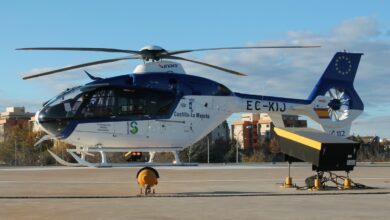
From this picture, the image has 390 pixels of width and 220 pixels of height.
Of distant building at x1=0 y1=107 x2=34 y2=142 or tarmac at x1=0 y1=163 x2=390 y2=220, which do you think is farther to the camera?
distant building at x1=0 y1=107 x2=34 y2=142

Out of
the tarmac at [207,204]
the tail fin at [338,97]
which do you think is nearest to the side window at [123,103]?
the tarmac at [207,204]

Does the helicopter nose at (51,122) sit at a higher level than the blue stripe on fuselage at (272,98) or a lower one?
lower

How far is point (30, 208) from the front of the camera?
49.7 feet

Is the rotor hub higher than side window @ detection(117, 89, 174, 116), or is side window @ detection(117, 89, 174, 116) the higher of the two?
the rotor hub

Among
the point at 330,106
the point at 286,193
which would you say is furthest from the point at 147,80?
the point at 330,106

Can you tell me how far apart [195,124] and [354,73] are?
11946 millimetres

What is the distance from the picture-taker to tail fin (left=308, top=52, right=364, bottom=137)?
1187 inches

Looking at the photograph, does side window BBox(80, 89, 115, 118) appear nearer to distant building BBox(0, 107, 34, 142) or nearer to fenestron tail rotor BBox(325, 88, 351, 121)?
fenestron tail rotor BBox(325, 88, 351, 121)

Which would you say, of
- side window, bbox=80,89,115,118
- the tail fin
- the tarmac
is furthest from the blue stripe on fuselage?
side window, bbox=80,89,115,118

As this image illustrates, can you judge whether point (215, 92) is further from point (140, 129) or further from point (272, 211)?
point (272, 211)

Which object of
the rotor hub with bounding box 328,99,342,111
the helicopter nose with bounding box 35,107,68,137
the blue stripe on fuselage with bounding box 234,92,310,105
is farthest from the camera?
the rotor hub with bounding box 328,99,342,111

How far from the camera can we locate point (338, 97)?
30984 mm

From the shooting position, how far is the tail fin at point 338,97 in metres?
30.1

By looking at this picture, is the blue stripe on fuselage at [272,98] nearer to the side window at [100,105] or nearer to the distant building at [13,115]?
the side window at [100,105]
